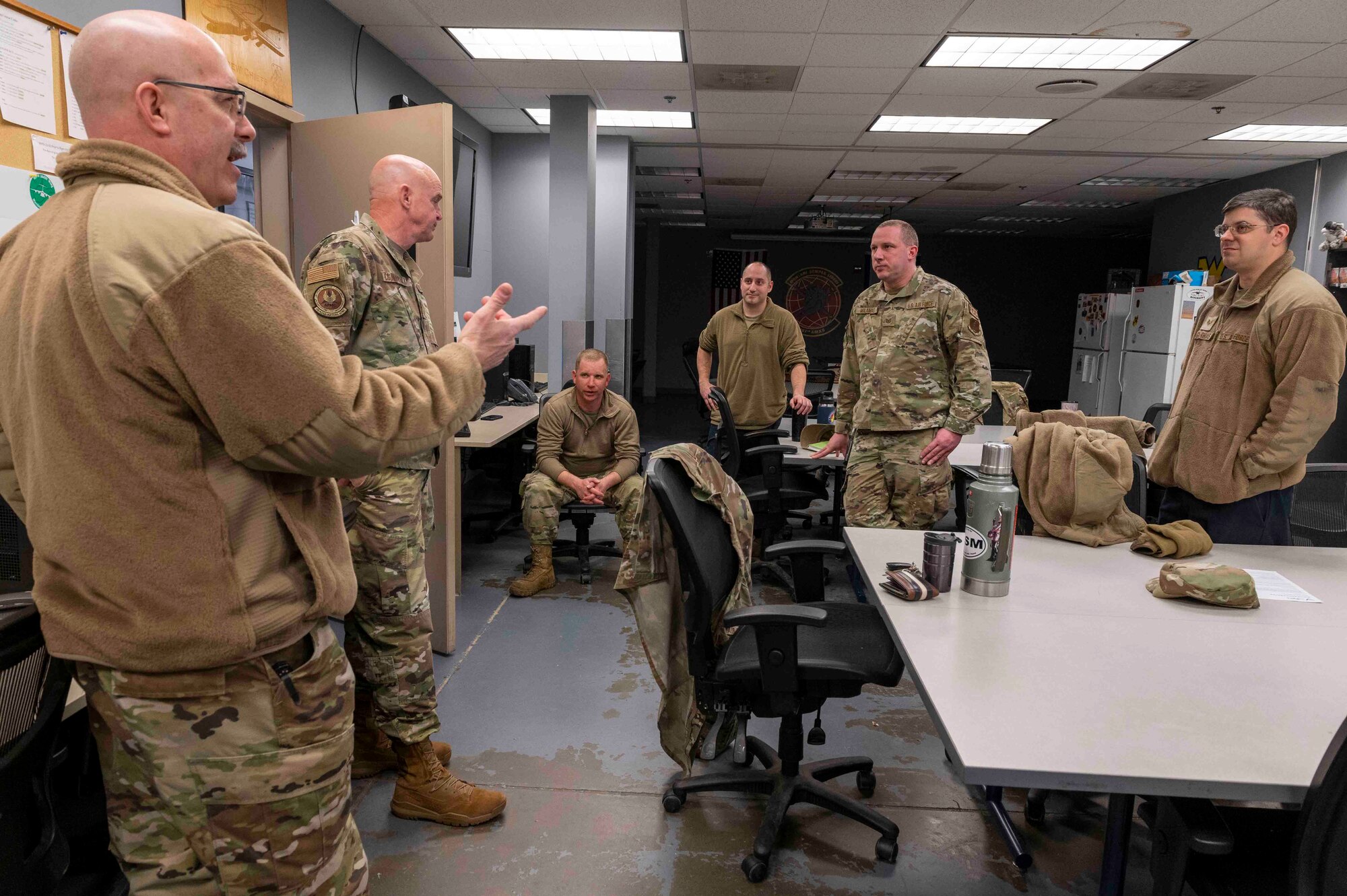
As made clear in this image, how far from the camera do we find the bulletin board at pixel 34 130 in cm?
207

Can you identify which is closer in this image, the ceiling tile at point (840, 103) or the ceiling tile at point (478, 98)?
the ceiling tile at point (840, 103)

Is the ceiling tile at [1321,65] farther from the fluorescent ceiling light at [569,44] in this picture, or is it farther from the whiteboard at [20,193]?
the whiteboard at [20,193]

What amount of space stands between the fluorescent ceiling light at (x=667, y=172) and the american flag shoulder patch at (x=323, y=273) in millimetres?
6820

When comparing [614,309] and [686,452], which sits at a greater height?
[614,309]

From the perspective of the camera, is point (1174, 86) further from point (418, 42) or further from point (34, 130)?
point (34, 130)

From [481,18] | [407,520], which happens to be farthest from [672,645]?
[481,18]

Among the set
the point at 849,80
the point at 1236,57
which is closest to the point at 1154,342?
the point at 1236,57

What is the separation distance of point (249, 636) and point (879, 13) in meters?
3.96

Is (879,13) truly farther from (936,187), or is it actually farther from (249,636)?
(936,187)

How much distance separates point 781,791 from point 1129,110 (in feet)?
17.7

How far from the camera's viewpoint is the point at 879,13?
12.9ft

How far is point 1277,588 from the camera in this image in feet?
6.27

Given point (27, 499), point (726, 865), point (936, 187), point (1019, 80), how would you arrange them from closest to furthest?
point (27, 499) < point (726, 865) < point (1019, 80) < point (936, 187)

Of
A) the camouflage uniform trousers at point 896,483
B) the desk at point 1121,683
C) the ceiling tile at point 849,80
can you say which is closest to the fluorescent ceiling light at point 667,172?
the ceiling tile at point 849,80
